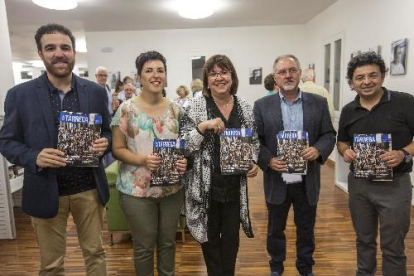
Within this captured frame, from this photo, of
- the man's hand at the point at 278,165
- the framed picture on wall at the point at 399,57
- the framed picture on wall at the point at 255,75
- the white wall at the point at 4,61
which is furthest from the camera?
the framed picture on wall at the point at 255,75

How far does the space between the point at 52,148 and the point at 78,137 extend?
0.47 ft

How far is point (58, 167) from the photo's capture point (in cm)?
166

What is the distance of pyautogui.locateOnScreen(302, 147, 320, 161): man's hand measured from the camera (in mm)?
1889

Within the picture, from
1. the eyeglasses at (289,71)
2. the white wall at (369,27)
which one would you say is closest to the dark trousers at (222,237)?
the eyeglasses at (289,71)

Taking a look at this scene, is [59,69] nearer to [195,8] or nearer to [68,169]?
[68,169]

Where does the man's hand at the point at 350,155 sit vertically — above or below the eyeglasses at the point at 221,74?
below

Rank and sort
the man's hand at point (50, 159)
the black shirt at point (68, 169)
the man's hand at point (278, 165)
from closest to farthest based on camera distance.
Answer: the man's hand at point (50, 159) < the black shirt at point (68, 169) < the man's hand at point (278, 165)

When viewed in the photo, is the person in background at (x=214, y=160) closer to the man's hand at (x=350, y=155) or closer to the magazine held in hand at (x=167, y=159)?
the magazine held in hand at (x=167, y=159)

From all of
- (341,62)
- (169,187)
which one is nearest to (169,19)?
(341,62)

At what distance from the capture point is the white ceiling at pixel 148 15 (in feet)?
19.1

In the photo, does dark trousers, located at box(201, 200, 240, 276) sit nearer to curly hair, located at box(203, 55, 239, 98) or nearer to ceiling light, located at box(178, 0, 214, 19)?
curly hair, located at box(203, 55, 239, 98)

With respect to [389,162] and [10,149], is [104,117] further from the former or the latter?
[389,162]

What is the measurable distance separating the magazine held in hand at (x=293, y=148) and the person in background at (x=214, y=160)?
18 cm

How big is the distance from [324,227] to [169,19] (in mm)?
5508
